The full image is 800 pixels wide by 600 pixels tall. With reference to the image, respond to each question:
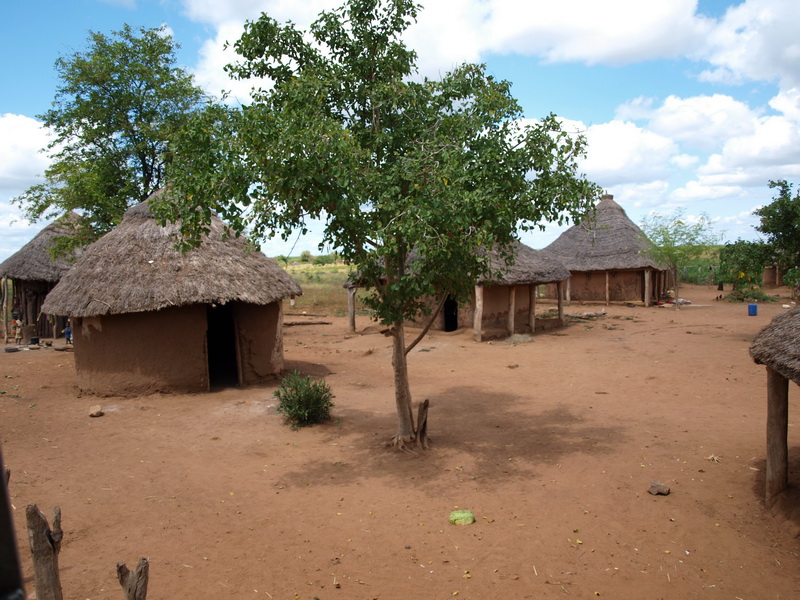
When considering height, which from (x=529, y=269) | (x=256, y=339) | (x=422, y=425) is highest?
(x=529, y=269)

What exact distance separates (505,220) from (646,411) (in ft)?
15.0

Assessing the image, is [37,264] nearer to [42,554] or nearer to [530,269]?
[530,269]

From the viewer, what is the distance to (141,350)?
34.4 ft

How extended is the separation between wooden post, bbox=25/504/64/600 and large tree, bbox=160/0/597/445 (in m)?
3.55

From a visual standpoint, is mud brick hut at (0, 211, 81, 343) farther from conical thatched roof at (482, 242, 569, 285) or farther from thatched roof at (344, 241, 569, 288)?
conical thatched roof at (482, 242, 569, 285)

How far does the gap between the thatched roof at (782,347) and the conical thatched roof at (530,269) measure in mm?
10322

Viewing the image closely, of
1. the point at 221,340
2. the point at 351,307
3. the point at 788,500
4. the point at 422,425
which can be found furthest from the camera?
the point at 351,307

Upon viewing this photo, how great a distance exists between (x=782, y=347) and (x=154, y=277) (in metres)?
9.32

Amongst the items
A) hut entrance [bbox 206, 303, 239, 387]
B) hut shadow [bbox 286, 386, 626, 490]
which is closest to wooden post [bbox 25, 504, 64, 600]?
hut shadow [bbox 286, 386, 626, 490]

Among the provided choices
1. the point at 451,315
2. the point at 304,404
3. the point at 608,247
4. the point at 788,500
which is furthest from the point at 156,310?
the point at 608,247

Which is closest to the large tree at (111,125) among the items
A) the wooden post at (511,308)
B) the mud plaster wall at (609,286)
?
the wooden post at (511,308)

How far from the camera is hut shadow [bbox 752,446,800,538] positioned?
17.3ft

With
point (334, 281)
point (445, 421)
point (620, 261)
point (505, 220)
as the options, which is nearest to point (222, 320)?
point (445, 421)

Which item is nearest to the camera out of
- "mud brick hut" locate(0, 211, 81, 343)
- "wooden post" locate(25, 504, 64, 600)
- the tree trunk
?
"wooden post" locate(25, 504, 64, 600)
